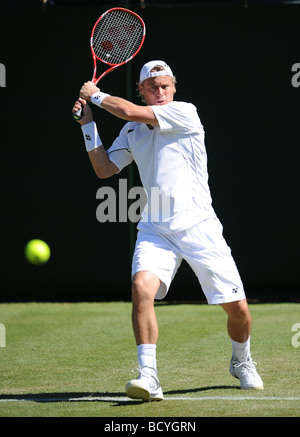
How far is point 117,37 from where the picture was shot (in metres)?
5.63

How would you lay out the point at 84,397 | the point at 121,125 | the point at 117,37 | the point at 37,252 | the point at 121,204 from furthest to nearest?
the point at 121,204 < the point at 121,125 < the point at 37,252 < the point at 117,37 < the point at 84,397

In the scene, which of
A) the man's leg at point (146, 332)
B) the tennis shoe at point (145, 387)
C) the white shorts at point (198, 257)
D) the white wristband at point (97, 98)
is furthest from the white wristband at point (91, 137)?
the tennis shoe at point (145, 387)

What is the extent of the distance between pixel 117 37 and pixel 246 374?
2438 mm

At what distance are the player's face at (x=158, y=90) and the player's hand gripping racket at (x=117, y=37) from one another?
844mm

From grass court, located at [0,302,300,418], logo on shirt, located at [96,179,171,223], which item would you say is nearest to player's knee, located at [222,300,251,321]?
grass court, located at [0,302,300,418]

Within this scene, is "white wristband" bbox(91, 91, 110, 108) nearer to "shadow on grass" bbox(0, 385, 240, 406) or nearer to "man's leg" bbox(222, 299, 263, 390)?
"man's leg" bbox(222, 299, 263, 390)

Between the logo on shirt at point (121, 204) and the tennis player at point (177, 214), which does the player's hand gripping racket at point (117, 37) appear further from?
the logo on shirt at point (121, 204)

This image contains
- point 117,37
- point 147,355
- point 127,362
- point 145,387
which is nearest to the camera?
point 145,387

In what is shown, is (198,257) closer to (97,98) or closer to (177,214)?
(177,214)

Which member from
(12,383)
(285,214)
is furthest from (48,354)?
(285,214)

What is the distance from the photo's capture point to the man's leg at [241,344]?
457cm

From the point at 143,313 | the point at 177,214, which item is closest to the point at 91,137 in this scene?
the point at 177,214
